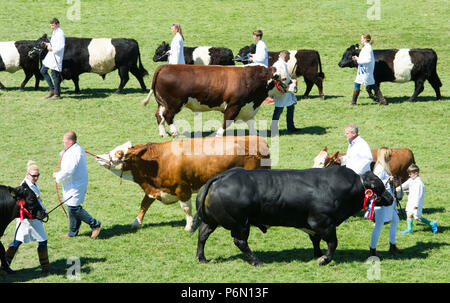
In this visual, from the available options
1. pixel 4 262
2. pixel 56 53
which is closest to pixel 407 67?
pixel 56 53

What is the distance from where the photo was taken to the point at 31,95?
20.2m

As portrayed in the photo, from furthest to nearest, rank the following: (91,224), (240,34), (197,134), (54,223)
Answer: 1. (240,34)
2. (197,134)
3. (54,223)
4. (91,224)

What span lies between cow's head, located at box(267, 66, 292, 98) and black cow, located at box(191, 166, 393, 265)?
6.48 metres

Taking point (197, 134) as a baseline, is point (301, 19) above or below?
above

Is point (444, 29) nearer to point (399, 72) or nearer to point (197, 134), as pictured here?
point (399, 72)

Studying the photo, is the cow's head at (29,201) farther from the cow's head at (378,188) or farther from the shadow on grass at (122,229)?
the cow's head at (378,188)

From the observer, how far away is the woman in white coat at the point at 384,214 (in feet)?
33.3

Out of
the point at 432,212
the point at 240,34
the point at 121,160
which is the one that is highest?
the point at 240,34

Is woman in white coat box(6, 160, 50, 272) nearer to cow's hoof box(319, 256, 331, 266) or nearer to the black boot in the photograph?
cow's hoof box(319, 256, 331, 266)

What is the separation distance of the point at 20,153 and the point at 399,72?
10430 millimetres

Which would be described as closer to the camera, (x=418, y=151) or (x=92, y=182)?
(x=92, y=182)

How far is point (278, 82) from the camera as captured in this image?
16.2m

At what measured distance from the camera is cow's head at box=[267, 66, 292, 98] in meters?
16.2

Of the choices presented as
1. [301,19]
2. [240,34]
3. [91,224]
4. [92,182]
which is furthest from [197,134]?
[301,19]
